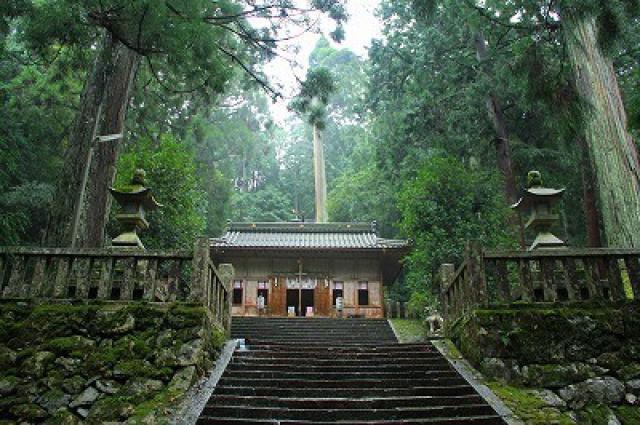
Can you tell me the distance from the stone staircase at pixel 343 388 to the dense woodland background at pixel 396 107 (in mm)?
3345

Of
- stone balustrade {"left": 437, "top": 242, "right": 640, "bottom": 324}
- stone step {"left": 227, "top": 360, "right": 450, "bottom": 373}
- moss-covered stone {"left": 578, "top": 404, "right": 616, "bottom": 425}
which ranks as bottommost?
moss-covered stone {"left": 578, "top": 404, "right": 616, "bottom": 425}

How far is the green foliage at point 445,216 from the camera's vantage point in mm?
14000

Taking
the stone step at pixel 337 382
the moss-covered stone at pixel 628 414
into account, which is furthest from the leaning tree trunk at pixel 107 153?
the moss-covered stone at pixel 628 414

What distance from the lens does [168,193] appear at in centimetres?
1385

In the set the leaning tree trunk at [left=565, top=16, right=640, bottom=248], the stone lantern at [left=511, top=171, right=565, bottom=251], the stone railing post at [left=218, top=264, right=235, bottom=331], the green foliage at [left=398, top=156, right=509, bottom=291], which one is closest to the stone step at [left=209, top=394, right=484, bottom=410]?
the stone railing post at [left=218, top=264, right=235, bottom=331]

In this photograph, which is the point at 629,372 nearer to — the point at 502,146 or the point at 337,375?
the point at 337,375

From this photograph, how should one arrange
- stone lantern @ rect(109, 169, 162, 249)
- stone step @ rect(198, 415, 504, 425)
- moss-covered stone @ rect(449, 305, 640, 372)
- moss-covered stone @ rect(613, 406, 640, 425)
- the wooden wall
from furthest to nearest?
1. the wooden wall
2. stone lantern @ rect(109, 169, 162, 249)
3. moss-covered stone @ rect(449, 305, 640, 372)
4. moss-covered stone @ rect(613, 406, 640, 425)
5. stone step @ rect(198, 415, 504, 425)

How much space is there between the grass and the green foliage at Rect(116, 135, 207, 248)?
5.97 meters

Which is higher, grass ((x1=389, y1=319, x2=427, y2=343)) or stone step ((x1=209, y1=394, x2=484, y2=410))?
grass ((x1=389, y1=319, x2=427, y2=343))

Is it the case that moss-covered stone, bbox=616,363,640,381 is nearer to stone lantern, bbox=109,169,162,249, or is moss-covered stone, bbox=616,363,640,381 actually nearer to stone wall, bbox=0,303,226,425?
stone wall, bbox=0,303,226,425

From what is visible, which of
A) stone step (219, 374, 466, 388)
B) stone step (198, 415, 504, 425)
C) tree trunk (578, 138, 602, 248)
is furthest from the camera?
tree trunk (578, 138, 602, 248)

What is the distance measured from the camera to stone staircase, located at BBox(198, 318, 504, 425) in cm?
572

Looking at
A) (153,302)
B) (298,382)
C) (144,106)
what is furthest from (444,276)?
(144,106)

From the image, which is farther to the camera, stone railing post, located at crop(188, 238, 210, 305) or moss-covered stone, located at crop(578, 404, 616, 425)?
stone railing post, located at crop(188, 238, 210, 305)
